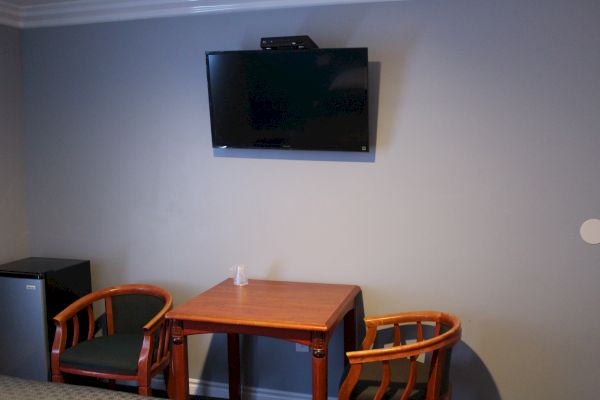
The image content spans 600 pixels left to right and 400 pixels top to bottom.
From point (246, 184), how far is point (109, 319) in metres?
1.08

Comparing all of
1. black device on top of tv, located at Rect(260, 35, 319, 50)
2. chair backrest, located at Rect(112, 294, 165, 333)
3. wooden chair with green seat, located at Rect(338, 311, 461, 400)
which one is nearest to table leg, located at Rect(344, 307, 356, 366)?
wooden chair with green seat, located at Rect(338, 311, 461, 400)

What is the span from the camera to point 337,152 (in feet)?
10.4

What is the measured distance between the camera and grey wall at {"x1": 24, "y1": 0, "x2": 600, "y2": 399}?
2871 mm

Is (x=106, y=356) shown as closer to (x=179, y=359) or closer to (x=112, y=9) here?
(x=179, y=359)

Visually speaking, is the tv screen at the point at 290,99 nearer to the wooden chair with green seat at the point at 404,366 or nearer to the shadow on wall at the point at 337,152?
the shadow on wall at the point at 337,152

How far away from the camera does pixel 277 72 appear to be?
120 inches

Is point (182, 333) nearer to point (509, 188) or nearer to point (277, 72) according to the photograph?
point (277, 72)

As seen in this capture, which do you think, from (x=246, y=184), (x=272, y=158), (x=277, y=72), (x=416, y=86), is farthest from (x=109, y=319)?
(x=416, y=86)

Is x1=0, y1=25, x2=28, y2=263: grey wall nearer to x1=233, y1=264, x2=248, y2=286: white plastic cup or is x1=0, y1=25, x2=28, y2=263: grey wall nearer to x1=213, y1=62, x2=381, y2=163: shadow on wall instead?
x1=213, y1=62, x2=381, y2=163: shadow on wall

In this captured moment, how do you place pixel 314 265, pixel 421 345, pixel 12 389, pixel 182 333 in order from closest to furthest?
pixel 12 389 < pixel 421 345 < pixel 182 333 < pixel 314 265

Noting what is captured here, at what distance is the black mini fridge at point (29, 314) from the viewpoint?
3.24 metres

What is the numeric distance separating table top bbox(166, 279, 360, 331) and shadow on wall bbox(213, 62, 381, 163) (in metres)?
0.67

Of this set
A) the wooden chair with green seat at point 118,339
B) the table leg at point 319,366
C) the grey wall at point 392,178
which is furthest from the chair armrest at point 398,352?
the wooden chair with green seat at point 118,339

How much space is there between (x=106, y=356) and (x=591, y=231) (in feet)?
7.92
